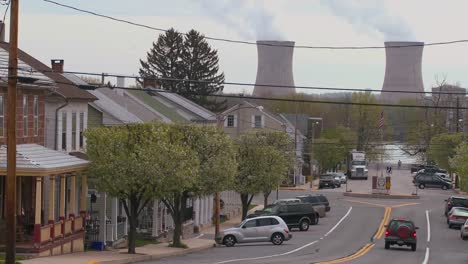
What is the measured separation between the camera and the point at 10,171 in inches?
Answer: 1025

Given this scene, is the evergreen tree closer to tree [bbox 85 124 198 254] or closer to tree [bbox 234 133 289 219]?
tree [bbox 234 133 289 219]

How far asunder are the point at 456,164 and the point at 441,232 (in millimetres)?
8083

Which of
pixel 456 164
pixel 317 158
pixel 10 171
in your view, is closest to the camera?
pixel 10 171

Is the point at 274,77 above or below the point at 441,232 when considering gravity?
above

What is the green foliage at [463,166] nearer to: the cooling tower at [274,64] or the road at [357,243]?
the road at [357,243]

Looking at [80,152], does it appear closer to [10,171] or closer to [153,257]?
[153,257]

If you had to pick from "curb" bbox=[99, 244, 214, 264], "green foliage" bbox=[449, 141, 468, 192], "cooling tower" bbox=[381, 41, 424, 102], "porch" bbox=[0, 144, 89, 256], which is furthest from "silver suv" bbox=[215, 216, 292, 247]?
"cooling tower" bbox=[381, 41, 424, 102]

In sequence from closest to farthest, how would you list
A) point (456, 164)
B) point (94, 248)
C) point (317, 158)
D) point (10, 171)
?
point (10, 171) → point (94, 248) → point (456, 164) → point (317, 158)

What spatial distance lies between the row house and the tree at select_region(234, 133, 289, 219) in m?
19.6

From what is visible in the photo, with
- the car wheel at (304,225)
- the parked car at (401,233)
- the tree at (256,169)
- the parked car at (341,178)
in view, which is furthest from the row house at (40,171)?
the parked car at (341,178)

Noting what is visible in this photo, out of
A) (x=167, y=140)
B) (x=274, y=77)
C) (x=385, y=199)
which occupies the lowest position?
(x=385, y=199)

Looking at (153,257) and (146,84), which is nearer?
(153,257)

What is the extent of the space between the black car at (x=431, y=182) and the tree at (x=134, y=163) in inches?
2689

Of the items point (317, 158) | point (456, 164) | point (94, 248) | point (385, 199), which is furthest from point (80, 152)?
point (317, 158)
